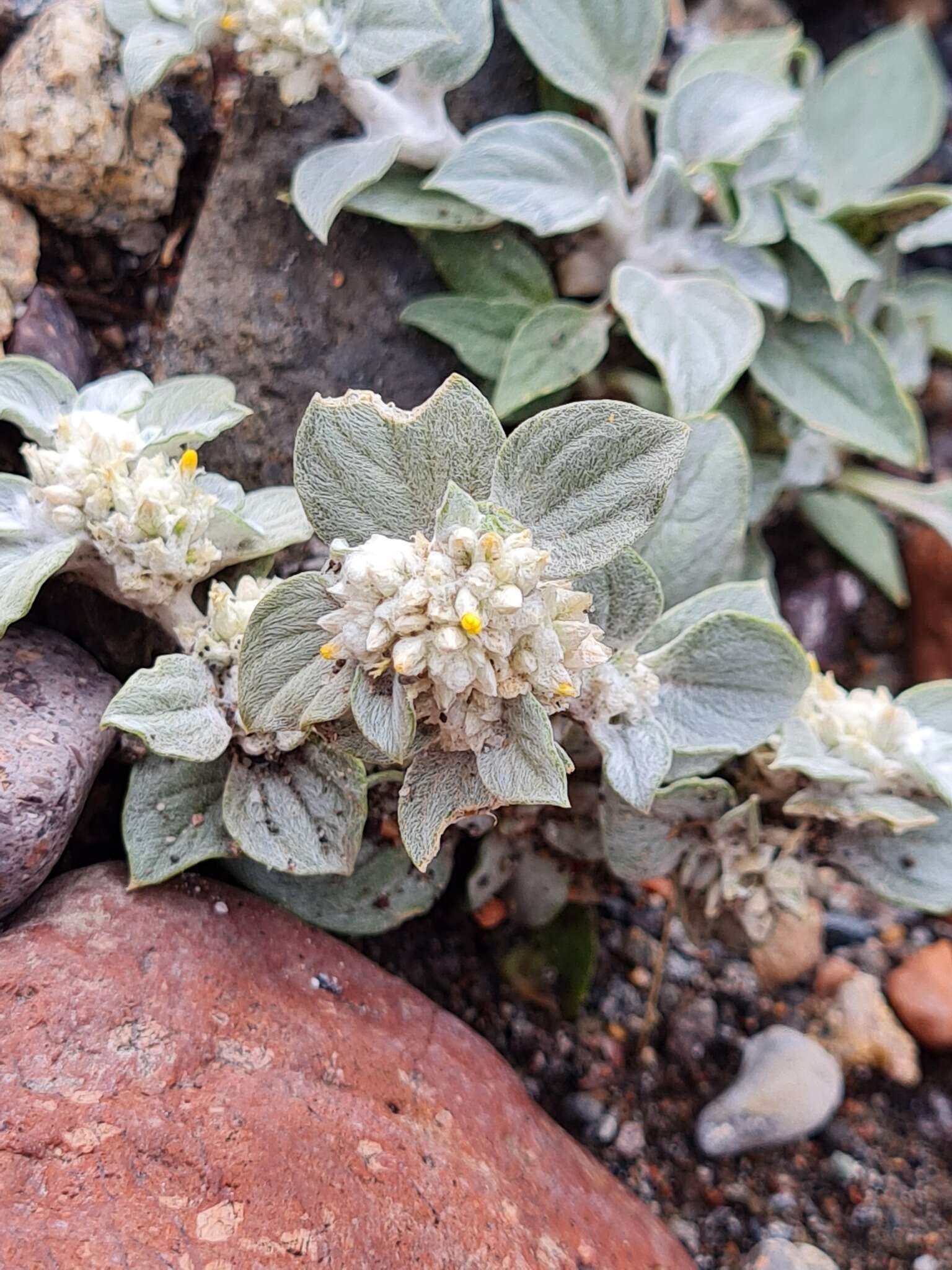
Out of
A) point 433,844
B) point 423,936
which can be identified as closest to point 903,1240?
point 423,936

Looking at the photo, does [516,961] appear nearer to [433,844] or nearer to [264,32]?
[433,844]

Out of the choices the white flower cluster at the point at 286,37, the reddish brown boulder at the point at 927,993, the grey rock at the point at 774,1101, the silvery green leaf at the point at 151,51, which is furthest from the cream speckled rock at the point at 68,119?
the reddish brown boulder at the point at 927,993

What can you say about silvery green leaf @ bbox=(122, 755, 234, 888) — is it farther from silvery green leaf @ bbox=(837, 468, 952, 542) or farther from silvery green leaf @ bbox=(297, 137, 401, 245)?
silvery green leaf @ bbox=(837, 468, 952, 542)

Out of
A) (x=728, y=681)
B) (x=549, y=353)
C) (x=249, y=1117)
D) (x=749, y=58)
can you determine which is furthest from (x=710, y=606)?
(x=749, y=58)

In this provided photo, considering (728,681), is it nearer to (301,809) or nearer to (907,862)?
(907,862)

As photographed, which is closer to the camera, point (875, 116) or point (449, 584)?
point (449, 584)

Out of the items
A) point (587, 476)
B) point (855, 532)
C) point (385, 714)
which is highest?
Answer: point (587, 476)
